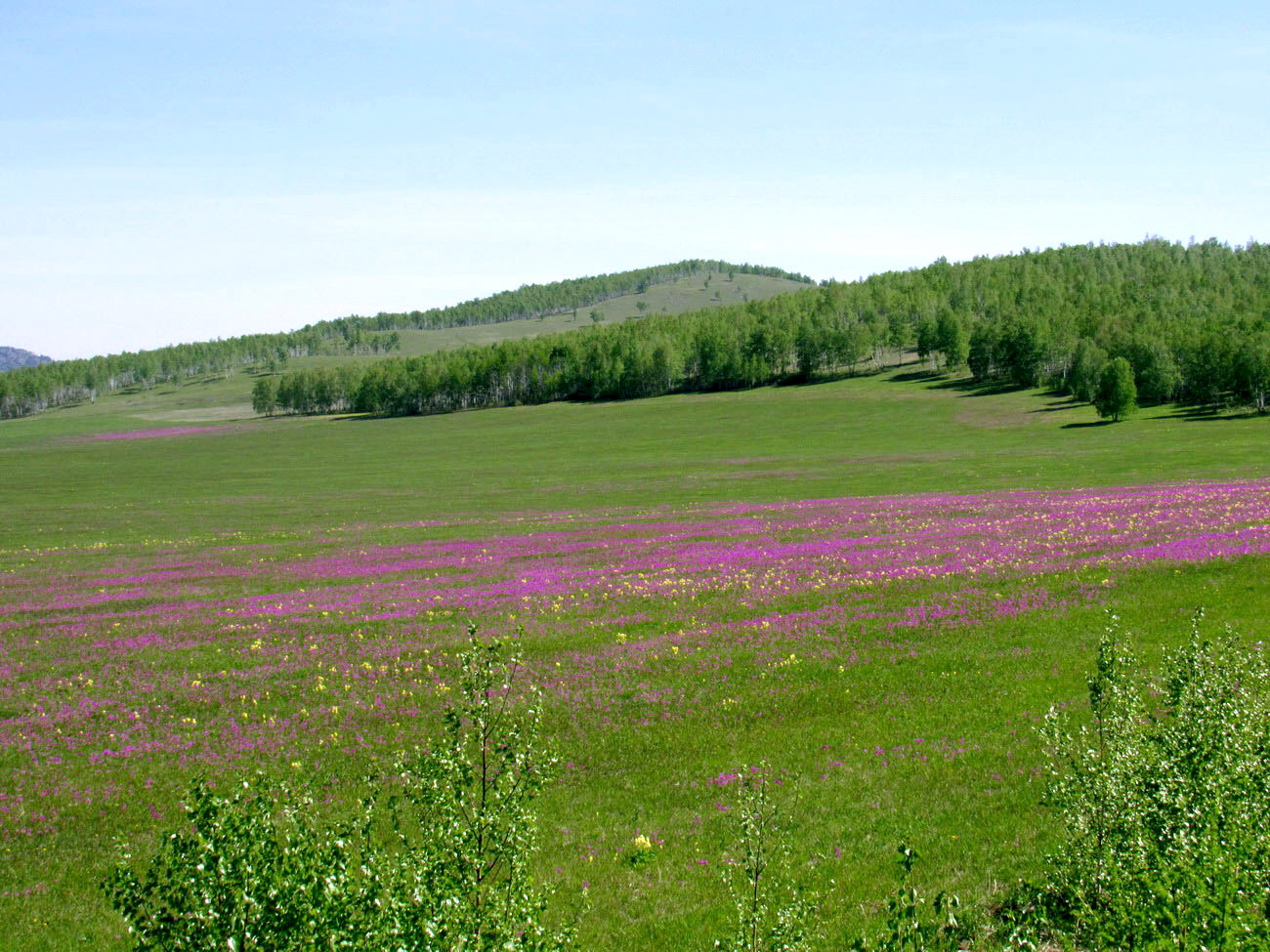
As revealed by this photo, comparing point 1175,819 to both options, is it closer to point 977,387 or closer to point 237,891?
point 237,891

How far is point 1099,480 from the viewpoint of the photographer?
62.3 m

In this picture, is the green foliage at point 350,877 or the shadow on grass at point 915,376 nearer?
the green foliage at point 350,877

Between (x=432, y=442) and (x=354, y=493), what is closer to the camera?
(x=354, y=493)

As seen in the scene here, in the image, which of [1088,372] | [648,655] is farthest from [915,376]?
[648,655]

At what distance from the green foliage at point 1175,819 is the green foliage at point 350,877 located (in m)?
5.17

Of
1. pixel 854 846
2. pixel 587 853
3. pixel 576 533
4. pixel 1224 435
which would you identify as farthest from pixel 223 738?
pixel 1224 435

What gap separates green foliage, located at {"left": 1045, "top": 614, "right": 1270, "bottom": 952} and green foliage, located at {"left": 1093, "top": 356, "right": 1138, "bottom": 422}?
114 meters

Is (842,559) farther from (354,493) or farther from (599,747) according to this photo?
(354,493)

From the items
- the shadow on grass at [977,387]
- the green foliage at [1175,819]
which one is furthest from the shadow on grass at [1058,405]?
the green foliage at [1175,819]

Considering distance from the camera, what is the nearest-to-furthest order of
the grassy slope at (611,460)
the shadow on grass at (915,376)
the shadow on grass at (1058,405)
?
the grassy slope at (611,460), the shadow on grass at (1058,405), the shadow on grass at (915,376)

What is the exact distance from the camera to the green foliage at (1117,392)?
11156 cm

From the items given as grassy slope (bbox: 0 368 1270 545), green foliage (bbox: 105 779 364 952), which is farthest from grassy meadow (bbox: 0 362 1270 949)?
green foliage (bbox: 105 779 364 952)

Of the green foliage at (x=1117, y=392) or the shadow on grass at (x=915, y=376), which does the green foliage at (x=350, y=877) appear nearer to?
the green foliage at (x=1117, y=392)

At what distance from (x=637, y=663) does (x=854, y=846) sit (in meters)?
9.95
